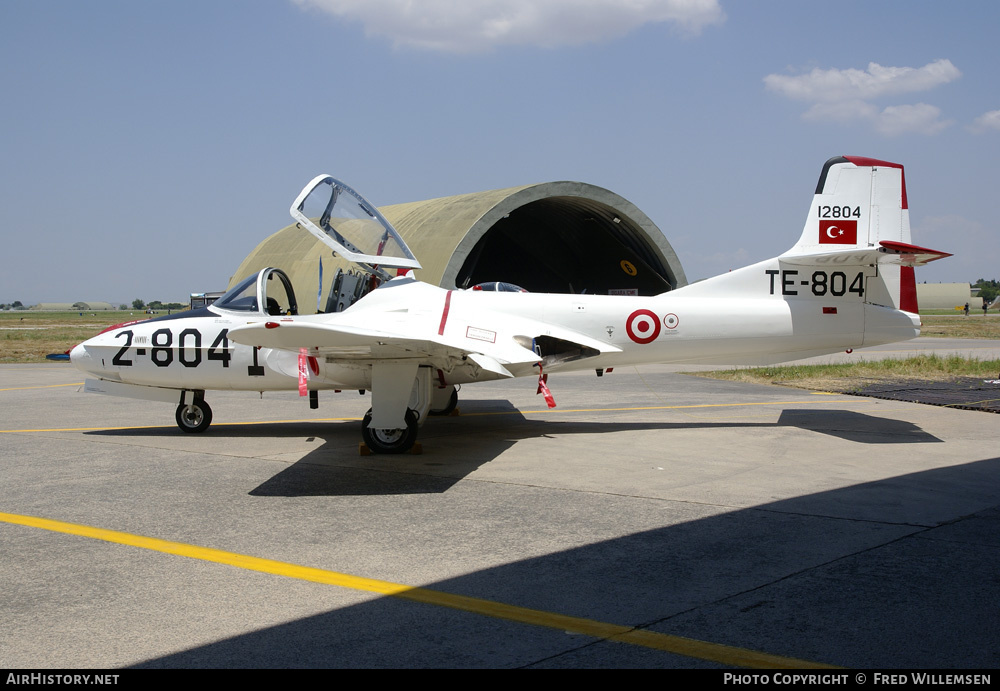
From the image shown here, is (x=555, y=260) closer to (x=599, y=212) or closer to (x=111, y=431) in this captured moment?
(x=599, y=212)

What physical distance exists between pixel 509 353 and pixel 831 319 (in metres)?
4.79

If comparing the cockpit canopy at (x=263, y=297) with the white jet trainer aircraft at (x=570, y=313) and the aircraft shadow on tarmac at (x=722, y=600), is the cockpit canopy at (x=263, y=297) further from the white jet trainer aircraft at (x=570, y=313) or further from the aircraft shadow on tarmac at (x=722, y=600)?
the aircraft shadow on tarmac at (x=722, y=600)

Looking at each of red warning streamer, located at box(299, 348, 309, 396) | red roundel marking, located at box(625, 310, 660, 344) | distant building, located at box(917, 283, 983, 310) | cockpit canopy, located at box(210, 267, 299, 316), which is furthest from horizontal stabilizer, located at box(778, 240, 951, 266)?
distant building, located at box(917, 283, 983, 310)

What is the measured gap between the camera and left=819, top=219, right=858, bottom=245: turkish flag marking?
424 inches

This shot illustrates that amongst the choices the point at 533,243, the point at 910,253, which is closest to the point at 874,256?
the point at 910,253

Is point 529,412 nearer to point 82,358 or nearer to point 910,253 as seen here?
point 910,253

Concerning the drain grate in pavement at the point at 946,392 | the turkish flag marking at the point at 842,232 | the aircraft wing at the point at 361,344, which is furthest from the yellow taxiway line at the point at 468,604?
the drain grate in pavement at the point at 946,392

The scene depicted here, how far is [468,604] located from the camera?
4.36 m

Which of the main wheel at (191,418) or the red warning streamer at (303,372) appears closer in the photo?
the red warning streamer at (303,372)

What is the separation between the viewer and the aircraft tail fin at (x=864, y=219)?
10.7 m

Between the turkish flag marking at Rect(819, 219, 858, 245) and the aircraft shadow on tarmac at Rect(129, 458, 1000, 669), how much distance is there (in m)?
5.38

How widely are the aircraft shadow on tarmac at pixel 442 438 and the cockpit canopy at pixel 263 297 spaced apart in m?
1.77
